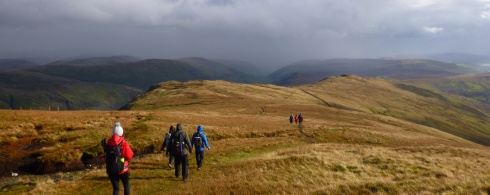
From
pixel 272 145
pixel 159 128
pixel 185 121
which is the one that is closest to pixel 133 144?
pixel 159 128

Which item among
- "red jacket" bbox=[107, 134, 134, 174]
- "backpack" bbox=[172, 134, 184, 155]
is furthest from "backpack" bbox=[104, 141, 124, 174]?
"backpack" bbox=[172, 134, 184, 155]

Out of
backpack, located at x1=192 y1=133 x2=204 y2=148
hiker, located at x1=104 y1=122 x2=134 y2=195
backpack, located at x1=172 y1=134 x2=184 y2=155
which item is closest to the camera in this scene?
hiker, located at x1=104 y1=122 x2=134 y2=195

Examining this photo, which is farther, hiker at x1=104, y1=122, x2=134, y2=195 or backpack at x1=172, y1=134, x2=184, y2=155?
backpack at x1=172, y1=134, x2=184, y2=155

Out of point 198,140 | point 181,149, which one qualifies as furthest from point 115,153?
point 198,140

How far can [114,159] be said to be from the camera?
13672 mm

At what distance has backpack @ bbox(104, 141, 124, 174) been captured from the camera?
1358 cm

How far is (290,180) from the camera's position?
18.7 m

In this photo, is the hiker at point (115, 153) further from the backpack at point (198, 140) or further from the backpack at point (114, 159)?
the backpack at point (198, 140)

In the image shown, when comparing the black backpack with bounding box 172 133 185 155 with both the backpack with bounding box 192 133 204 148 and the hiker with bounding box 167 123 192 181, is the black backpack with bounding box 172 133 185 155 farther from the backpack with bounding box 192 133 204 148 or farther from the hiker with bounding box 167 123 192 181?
the backpack with bounding box 192 133 204 148

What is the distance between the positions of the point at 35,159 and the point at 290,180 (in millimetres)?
21718

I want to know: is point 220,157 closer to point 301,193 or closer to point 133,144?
point 133,144

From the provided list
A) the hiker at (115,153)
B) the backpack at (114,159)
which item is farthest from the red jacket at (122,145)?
the backpack at (114,159)

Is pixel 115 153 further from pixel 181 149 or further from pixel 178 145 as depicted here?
pixel 181 149

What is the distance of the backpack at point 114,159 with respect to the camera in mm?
13578
